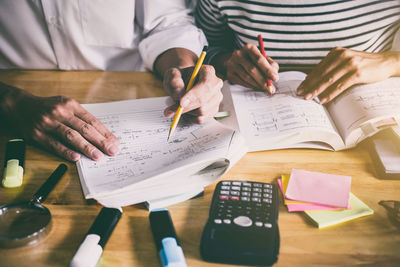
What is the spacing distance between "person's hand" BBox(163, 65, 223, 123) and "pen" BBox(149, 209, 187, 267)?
25cm

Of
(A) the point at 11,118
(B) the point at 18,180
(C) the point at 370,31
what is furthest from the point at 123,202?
(C) the point at 370,31

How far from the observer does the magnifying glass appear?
1.70 feet

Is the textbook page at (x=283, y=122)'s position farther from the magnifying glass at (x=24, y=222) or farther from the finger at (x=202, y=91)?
the magnifying glass at (x=24, y=222)

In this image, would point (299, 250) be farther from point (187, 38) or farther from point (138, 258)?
point (187, 38)

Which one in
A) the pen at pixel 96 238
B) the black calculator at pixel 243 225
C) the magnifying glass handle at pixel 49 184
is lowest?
the magnifying glass handle at pixel 49 184

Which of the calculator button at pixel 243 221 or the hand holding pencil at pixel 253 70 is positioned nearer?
the calculator button at pixel 243 221

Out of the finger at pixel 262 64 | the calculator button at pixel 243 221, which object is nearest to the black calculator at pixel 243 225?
the calculator button at pixel 243 221

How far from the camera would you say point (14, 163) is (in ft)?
2.19

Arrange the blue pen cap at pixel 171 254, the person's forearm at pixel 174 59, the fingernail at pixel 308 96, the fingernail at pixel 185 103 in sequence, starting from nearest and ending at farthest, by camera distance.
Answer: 1. the blue pen cap at pixel 171 254
2. the fingernail at pixel 185 103
3. the fingernail at pixel 308 96
4. the person's forearm at pixel 174 59

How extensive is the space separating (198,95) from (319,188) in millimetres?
306

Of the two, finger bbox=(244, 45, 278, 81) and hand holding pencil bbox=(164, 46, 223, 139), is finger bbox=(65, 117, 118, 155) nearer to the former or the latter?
hand holding pencil bbox=(164, 46, 223, 139)

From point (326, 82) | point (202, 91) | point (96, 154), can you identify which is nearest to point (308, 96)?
point (326, 82)

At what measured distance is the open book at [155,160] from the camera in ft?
1.95

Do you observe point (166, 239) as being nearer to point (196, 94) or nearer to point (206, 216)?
point (206, 216)
